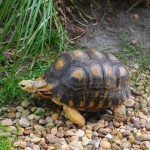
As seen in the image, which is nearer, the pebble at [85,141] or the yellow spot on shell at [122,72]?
the pebble at [85,141]

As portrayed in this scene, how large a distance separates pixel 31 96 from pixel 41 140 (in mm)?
467

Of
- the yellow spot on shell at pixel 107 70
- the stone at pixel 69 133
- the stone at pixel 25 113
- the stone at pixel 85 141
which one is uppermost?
the yellow spot on shell at pixel 107 70

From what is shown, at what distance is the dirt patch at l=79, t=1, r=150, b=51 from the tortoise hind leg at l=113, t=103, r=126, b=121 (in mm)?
805

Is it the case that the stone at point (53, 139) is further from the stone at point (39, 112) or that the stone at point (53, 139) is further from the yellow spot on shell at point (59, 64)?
the yellow spot on shell at point (59, 64)

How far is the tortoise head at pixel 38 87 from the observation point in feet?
8.83

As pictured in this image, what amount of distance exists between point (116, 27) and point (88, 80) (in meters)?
1.25

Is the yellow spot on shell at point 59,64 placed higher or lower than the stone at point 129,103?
higher

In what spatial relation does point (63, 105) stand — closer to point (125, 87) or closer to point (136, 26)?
point (125, 87)

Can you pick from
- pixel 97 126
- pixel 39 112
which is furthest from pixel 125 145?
pixel 39 112

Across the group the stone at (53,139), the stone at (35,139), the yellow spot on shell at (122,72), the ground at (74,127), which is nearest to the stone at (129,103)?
the ground at (74,127)

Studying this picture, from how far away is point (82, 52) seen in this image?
2.74 metres

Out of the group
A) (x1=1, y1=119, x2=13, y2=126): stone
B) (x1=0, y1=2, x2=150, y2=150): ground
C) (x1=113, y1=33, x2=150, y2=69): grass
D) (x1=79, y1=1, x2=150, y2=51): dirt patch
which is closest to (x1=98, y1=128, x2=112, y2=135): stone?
(x1=0, y1=2, x2=150, y2=150): ground

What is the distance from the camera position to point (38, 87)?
270 cm

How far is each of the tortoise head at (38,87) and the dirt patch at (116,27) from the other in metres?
0.90
